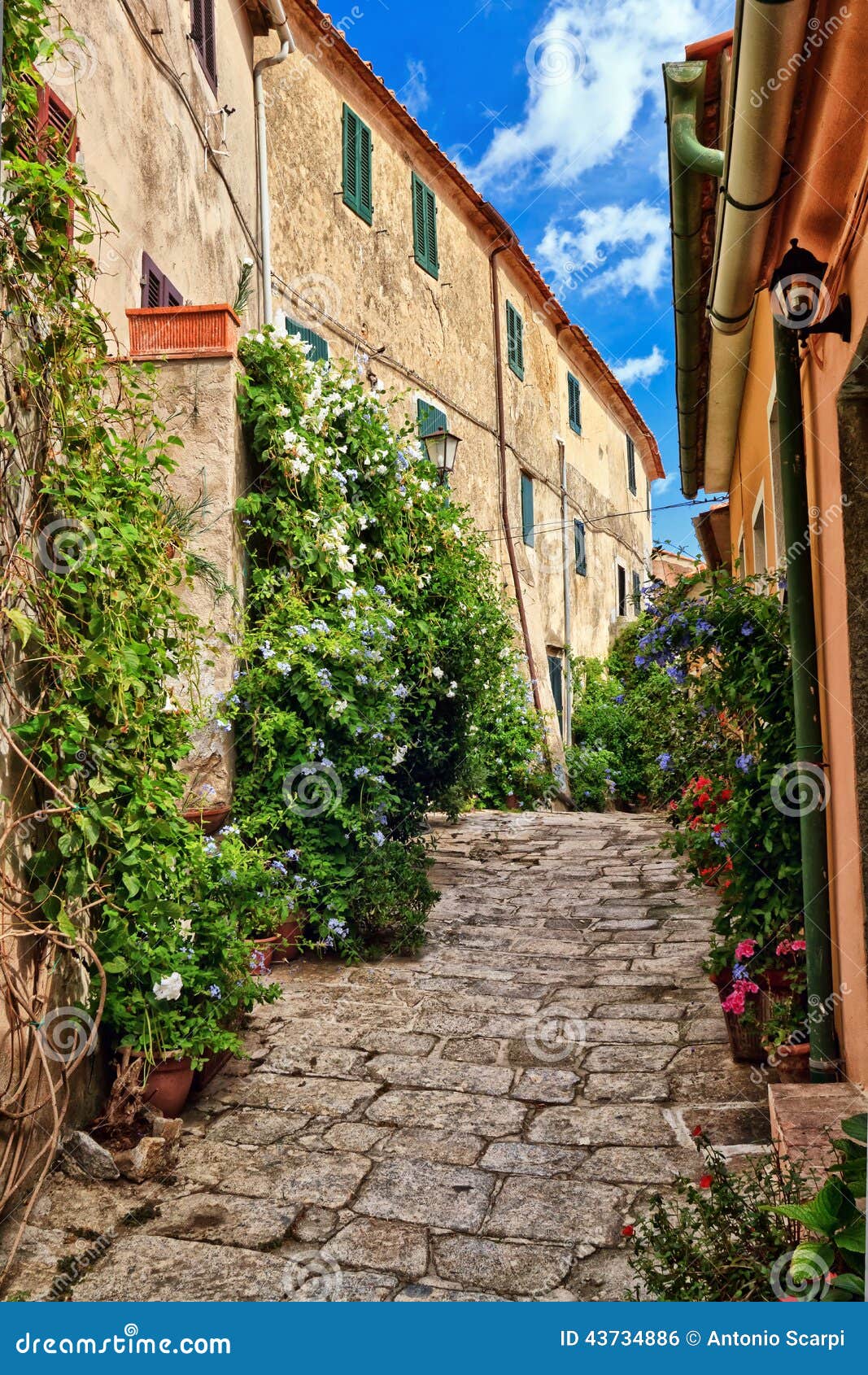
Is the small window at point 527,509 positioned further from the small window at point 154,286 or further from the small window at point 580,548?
the small window at point 154,286

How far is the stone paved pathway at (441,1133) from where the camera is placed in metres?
2.83

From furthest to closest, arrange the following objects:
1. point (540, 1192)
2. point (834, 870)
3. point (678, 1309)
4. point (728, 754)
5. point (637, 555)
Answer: point (637, 555)
point (728, 754)
point (834, 870)
point (540, 1192)
point (678, 1309)

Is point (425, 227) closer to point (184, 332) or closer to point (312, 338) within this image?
point (312, 338)

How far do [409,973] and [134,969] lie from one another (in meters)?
2.14

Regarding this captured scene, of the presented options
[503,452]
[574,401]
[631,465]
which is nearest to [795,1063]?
[503,452]

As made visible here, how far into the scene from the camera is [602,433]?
828 inches

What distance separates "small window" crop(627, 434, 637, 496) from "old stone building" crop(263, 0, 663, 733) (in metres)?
1.00

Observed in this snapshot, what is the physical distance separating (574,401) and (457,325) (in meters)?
6.19

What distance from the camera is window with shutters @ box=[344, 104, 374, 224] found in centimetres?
1009

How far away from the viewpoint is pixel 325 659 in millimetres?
5629

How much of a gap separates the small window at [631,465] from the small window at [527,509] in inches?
313

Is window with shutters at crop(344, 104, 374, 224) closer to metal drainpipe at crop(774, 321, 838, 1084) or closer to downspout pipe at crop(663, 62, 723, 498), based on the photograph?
downspout pipe at crop(663, 62, 723, 498)

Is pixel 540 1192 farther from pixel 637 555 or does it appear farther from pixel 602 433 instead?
pixel 637 555

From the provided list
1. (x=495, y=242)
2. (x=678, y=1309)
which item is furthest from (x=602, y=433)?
(x=678, y=1309)
